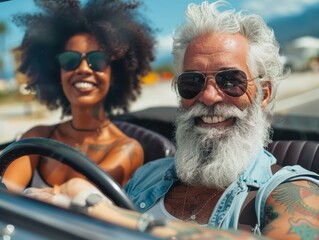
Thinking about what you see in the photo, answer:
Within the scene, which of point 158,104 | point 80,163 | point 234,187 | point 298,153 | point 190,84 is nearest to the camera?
point 80,163

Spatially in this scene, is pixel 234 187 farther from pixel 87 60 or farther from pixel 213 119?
pixel 87 60

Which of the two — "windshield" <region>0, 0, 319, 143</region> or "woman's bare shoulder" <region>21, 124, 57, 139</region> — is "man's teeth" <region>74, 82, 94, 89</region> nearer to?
"woman's bare shoulder" <region>21, 124, 57, 139</region>

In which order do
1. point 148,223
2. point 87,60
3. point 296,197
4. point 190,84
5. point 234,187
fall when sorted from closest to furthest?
1. point 148,223
2. point 296,197
3. point 234,187
4. point 190,84
5. point 87,60

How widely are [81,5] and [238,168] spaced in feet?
5.24

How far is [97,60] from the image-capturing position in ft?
8.82

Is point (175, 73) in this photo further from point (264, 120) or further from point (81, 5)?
point (81, 5)

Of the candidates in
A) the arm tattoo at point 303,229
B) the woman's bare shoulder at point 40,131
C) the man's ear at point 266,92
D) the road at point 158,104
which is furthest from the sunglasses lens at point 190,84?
the road at point 158,104

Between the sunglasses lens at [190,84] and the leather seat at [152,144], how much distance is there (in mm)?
867

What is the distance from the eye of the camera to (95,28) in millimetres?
2824

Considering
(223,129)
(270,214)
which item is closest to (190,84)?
(223,129)

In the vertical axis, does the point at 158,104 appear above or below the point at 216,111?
below

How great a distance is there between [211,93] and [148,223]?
820 millimetres

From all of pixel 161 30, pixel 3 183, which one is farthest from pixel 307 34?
pixel 3 183

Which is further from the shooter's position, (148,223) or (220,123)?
(220,123)
